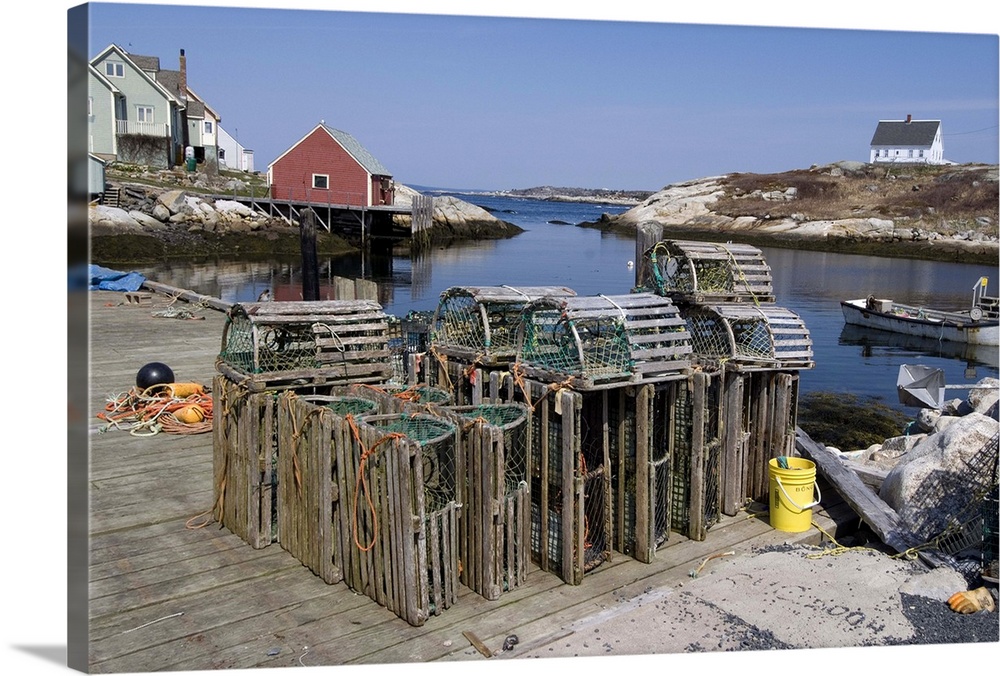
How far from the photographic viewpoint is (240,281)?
109 ft

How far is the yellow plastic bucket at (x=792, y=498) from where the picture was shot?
24.2 ft

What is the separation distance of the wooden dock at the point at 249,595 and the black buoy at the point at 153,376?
5.75ft

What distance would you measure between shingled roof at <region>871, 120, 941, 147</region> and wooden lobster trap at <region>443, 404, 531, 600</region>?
199 feet

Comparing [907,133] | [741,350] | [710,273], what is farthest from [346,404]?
[907,133]

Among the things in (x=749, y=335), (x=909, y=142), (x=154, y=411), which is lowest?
(x=154, y=411)

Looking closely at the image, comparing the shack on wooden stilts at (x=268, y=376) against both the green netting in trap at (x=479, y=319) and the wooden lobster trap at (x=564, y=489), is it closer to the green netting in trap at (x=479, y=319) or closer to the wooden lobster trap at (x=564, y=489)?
the green netting in trap at (x=479, y=319)

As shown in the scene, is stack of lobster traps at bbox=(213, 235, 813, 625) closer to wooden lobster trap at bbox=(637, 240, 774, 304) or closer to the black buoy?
wooden lobster trap at bbox=(637, 240, 774, 304)

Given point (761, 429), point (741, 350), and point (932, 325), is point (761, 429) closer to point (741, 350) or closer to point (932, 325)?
point (741, 350)

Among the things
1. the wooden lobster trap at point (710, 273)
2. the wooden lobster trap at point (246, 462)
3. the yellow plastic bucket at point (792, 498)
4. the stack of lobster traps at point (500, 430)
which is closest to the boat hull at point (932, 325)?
the wooden lobster trap at point (710, 273)

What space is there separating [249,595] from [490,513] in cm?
163

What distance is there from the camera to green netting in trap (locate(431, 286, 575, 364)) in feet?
25.1

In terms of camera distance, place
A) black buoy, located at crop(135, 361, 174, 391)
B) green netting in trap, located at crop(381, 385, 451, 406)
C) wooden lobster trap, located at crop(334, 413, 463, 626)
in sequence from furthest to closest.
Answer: black buoy, located at crop(135, 361, 174, 391), green netting in trap, located at crop(381, 385, 451, 406), wooden lobster trap, located at crop(334, 413, 463, 626)

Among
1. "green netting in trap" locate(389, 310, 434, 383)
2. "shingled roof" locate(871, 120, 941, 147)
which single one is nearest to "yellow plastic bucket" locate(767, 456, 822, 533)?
"green netting in trap" locate(389, 310, 434, 383)

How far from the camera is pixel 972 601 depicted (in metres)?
5.91
